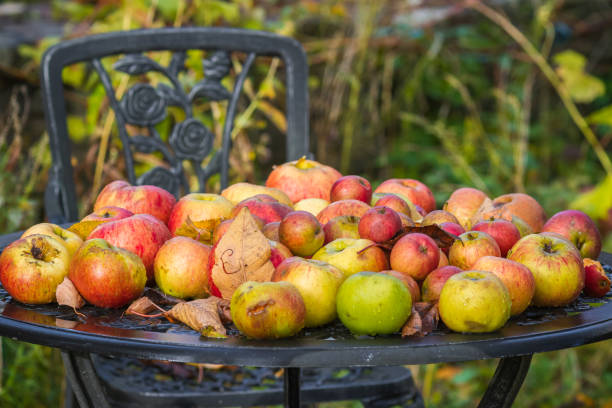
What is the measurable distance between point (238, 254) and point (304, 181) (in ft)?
1.78

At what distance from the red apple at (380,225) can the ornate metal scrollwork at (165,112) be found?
1144 mm

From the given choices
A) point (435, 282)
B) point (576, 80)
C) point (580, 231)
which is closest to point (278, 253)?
point (435, 282)

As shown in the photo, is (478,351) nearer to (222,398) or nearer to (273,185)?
(273,185)

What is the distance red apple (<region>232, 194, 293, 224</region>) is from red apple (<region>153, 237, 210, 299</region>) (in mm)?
146

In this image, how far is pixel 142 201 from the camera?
1495 millimetres

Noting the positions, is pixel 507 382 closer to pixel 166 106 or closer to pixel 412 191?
pixel 412 191

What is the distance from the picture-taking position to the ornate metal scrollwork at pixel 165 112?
2359 millimetres

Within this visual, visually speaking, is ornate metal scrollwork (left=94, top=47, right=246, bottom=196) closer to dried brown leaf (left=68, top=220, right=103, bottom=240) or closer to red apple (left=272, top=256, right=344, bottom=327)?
dried brown leaf (left=68, top=220, right=103, bottom=240)

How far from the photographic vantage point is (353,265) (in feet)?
3.94

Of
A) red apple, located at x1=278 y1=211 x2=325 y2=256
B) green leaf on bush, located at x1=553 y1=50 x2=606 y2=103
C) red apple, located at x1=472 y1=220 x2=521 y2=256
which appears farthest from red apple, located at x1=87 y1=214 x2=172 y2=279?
green leaf on bush, located at x1=553 y1=50 x2=606 y2=103

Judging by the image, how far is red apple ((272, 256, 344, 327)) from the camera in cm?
111

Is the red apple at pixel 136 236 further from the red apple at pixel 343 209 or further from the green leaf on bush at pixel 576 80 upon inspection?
the green leaf on bush at pixel 576 80

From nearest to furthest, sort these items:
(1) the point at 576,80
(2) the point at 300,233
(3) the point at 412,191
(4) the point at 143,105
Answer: (2) the point at 300,233
(3) the point at 412,191
(4) the point at 143,105
(1) the point at 576,80

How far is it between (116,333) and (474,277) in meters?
0.52
